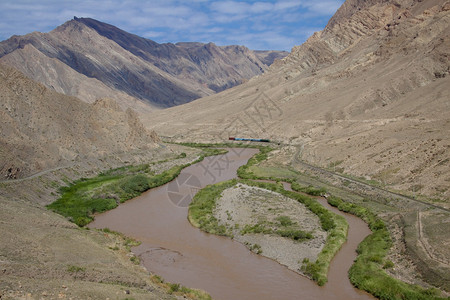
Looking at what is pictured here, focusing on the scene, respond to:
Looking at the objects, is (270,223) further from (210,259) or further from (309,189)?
(309,189)

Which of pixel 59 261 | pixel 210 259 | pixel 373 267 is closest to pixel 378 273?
pixel 373 267

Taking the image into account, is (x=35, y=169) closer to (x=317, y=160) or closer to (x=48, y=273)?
(x=48, y=273)

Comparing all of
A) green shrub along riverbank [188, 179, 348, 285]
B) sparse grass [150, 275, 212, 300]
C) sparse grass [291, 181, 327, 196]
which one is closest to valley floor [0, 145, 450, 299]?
sparse grass [150, 275, 212, 300]

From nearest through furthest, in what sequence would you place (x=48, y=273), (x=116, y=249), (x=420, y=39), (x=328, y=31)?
(x=48, y=273) → (x=116, y=249) → (x=420, y=39) → (x=328, y=31)

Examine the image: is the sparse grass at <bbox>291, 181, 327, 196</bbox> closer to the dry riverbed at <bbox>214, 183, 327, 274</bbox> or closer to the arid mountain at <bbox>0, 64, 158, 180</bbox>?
the dry riverbed at <bbox>214, 183, 327, 274</bbox>

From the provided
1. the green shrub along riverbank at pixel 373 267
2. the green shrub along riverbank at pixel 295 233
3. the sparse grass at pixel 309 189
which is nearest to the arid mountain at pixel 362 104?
the sparse grass at pixel 309 189

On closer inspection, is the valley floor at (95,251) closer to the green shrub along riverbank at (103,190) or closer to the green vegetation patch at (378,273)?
the green vegetation patch at (378,273)

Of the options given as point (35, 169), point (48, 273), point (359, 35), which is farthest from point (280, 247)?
point (359, 35)
